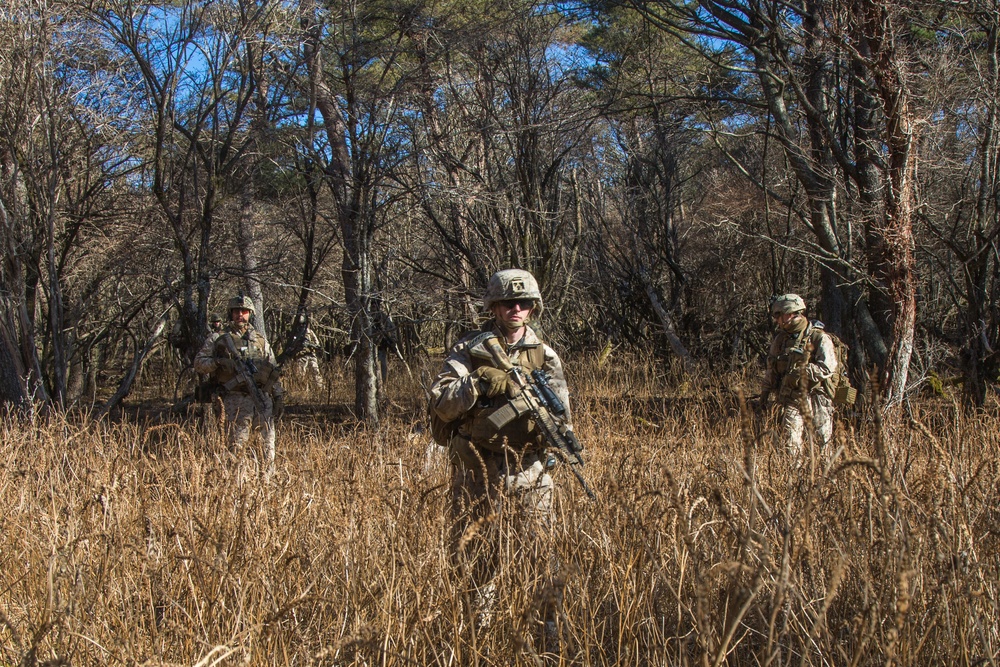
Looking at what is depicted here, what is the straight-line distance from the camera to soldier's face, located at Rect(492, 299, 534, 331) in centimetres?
326

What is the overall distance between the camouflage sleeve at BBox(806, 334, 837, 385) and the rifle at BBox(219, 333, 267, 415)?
3.74 meters

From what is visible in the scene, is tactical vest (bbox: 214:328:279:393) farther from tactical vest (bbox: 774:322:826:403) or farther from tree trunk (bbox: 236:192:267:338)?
tactical vest (bbox: 774:322:826:403)

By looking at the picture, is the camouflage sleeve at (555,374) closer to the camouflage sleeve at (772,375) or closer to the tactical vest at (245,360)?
the camouflage sleeve at (772,375)

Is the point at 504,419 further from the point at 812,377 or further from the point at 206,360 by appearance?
the point at 206,360

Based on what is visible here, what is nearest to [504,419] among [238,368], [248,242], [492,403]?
[492,403]

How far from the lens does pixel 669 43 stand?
10.4 metres

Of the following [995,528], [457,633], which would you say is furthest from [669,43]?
[457,633]

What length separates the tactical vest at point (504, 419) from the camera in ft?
9.98

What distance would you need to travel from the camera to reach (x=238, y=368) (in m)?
5.95

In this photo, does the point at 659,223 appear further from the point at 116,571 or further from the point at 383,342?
the point at 116,571

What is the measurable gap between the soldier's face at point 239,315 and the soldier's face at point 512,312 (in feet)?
10.9

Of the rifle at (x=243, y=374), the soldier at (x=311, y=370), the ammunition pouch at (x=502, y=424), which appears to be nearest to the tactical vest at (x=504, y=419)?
the ammunition pouch at (x=502, y=424)

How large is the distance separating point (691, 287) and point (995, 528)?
9.28 metres

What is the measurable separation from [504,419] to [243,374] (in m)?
3.45
